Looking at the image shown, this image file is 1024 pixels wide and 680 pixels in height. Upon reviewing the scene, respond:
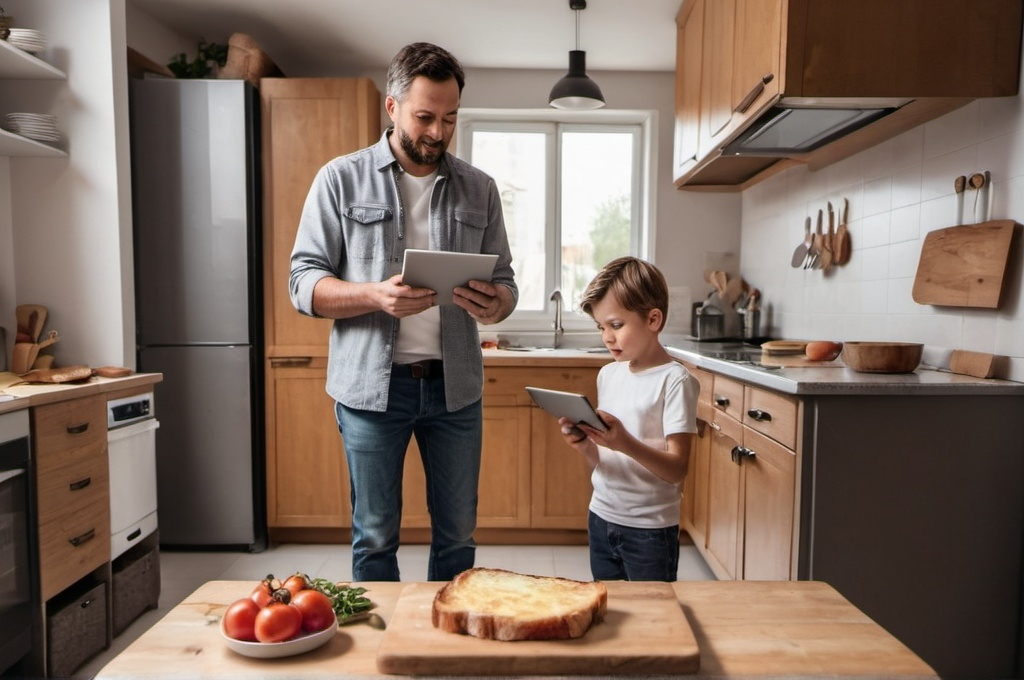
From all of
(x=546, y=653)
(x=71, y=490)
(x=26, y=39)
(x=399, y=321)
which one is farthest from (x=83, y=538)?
(x=546, y=653)

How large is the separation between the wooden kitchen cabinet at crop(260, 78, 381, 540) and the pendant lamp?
87 centimetres

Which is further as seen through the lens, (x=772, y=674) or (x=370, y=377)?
(x=370, y=377)

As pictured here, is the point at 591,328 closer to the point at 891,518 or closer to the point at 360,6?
the point at 360,6

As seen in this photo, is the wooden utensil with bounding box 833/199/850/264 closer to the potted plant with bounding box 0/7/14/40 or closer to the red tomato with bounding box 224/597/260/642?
the red tomato with bounding box 224/597/260/642

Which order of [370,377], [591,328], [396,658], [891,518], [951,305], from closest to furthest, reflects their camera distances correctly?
[396,658] → [370,377] → [891,518] → [951,305] → [591,328]

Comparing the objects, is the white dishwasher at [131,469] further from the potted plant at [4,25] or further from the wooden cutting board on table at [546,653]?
the wooden cutting board on table at [546,653]

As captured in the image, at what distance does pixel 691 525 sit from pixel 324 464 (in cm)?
165

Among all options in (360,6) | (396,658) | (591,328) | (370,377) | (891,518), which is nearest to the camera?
(396,658)

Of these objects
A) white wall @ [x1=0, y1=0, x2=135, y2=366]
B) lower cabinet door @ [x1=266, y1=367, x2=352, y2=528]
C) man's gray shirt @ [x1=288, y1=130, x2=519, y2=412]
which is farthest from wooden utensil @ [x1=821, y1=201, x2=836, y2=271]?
white wall @ [x1=0, y1=0, x2=135, y2=366]

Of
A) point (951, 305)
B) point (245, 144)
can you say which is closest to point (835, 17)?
point (951, 305)

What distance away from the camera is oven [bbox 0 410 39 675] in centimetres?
175

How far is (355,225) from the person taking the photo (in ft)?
5.15

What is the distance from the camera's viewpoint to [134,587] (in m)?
2.35

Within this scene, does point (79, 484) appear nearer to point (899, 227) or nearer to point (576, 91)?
point (576, 91)
